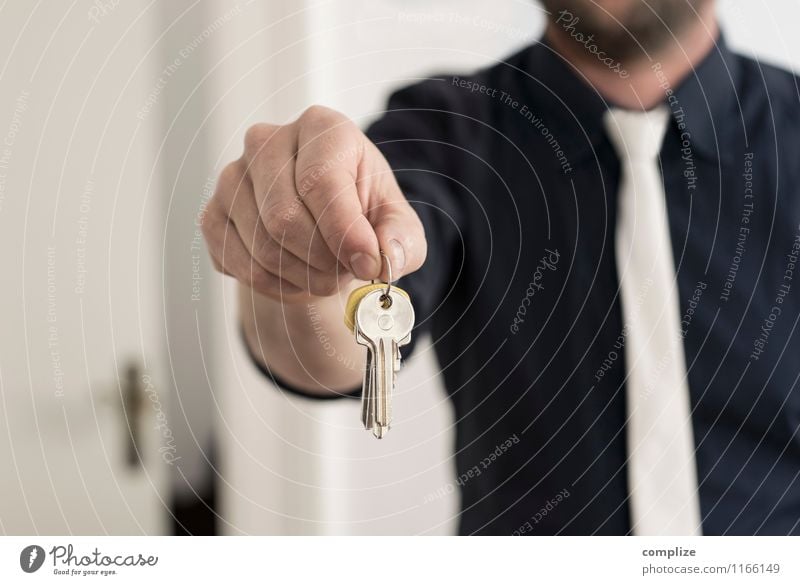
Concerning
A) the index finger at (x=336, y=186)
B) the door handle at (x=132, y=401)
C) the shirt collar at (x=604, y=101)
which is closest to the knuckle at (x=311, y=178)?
the index finger at (x=336, y=186)

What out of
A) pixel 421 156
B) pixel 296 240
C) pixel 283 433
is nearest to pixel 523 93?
pixel 421 156

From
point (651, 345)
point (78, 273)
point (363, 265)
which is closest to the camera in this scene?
point (363, 265)

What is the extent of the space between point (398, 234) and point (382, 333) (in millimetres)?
44

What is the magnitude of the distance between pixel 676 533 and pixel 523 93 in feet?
0.84

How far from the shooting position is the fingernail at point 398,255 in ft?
0.99

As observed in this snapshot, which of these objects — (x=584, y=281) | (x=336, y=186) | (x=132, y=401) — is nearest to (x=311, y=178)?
(x=336, y=186)

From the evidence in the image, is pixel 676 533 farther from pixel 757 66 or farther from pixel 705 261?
pixel 757 66

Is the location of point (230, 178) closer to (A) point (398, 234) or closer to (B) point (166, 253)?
(A) point (398, 234)

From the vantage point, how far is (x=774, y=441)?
404mm

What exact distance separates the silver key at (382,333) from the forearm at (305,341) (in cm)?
8

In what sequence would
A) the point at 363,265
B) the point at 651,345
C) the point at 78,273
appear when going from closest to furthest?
the point at 363,265, the point at 651,345, the point at 78,273

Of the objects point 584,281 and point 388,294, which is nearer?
point 388,294

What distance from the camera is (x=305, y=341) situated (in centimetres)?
39
